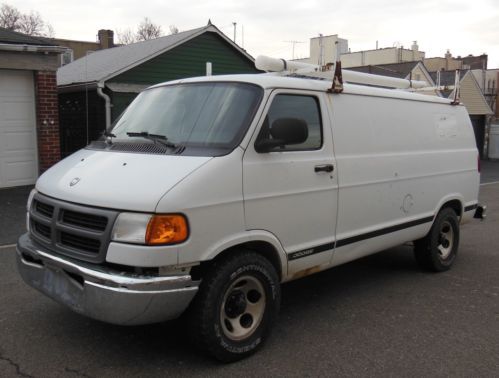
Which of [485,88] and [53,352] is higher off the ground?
[485,88]

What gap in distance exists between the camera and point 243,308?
3.81 meters

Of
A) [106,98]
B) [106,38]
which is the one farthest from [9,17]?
[106,98]

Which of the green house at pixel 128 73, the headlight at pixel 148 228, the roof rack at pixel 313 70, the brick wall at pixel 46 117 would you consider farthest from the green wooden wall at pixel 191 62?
the headlight at pixel 148 228

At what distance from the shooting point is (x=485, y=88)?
1428 inches

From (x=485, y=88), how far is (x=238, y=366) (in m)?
37.4

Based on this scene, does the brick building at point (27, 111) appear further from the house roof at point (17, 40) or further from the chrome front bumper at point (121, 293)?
the chrome front bumper at point (121, 293)

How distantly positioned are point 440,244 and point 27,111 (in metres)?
9.47

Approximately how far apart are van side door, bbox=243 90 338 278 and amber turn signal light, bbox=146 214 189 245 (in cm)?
57

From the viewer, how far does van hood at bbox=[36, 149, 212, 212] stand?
3334 mm

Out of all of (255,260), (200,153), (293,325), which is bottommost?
(293,325)

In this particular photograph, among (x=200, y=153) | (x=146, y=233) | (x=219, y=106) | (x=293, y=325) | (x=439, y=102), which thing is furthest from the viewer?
(x=439, y=102)

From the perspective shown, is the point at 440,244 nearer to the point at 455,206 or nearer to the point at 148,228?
the point at 455,206

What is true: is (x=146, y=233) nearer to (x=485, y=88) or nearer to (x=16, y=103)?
(x=16, y=103)

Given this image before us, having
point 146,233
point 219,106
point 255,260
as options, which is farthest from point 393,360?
point 219,106
